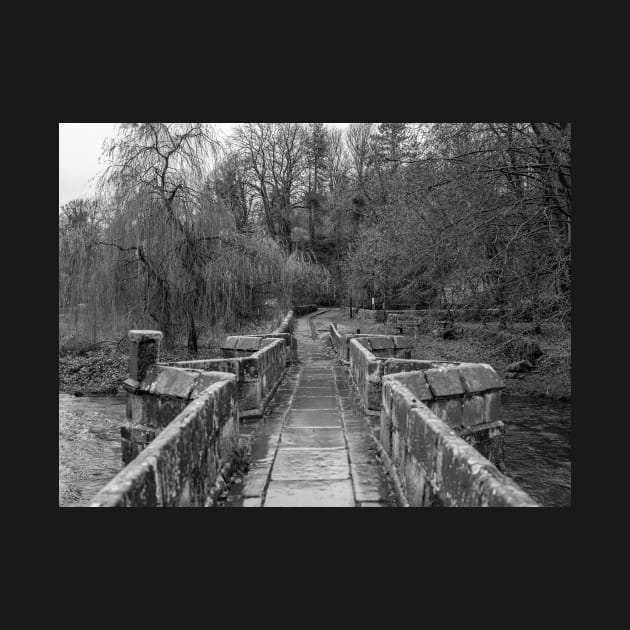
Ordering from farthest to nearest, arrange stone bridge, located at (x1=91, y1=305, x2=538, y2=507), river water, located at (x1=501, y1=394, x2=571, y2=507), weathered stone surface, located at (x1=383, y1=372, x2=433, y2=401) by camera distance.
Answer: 1. river water, located at (x1=501, y1=394, x2=571, y2=507)
2. weathered stone surface, located at (x1=383, y1=372, x2=433, y2=401)
3. stone bridge, located at (x1=91, y1=305, x2=538, y2=507)

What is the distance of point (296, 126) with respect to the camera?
151 feet

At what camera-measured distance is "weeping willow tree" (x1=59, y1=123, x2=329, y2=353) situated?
614 inches

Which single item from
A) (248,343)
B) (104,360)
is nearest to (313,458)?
(248,343)

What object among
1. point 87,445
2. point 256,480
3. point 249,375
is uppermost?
point 249,375

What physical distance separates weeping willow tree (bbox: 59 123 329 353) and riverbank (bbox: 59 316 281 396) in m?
0.62

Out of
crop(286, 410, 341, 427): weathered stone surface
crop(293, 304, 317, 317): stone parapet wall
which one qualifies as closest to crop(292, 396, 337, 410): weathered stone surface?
crop(286, 410, 341, 427): weathered stone surface

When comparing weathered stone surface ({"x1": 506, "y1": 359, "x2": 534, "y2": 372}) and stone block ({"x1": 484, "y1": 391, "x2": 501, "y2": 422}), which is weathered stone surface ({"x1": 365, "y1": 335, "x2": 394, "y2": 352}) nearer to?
stone block ({"x1": 484, "y1": 391, "x2": 501, "y2": 422})

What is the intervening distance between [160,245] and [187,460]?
13.1 m

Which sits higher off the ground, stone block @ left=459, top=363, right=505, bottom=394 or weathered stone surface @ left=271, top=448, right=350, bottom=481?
stone block @ left=459, top=363, right=505, bottom=394

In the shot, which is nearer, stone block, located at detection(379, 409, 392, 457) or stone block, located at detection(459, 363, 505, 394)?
stone block, located at detection(379, 409, 392, 457)

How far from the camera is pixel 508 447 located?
10.8 meters

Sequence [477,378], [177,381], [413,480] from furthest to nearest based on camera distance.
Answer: [477,378], [177,381], [413,480]

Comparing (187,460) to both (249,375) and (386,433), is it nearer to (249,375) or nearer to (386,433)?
(386,433)

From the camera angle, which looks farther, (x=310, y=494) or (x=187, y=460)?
(x=310, y=494)
